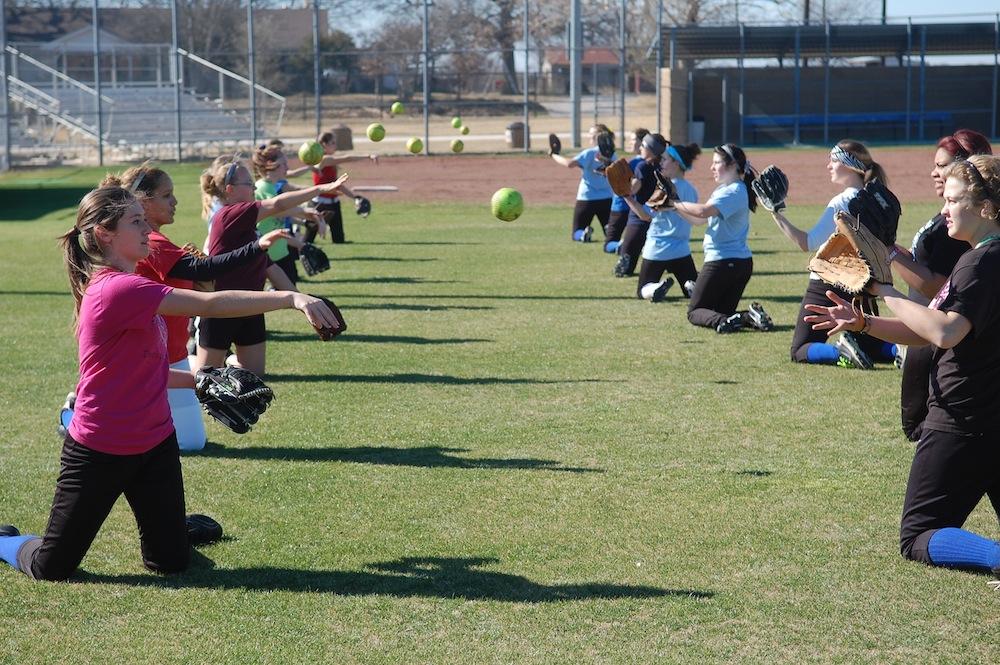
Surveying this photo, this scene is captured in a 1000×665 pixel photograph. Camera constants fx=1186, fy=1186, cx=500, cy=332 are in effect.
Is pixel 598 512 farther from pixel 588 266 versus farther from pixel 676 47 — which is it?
pixel 676 47

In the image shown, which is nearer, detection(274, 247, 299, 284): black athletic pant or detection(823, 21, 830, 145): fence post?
detection(274, 247, 299, 284): black athletic pant

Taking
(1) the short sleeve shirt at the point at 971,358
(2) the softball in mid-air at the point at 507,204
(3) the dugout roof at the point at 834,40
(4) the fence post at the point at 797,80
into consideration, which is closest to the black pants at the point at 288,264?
(2) the softball in mid-air at the point at 507,204

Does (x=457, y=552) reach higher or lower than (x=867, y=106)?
lower

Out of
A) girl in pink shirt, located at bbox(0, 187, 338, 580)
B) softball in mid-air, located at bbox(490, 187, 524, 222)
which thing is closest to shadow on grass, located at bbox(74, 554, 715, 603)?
girl in pink shirt, located at bbox(0, 187, 338, 580)

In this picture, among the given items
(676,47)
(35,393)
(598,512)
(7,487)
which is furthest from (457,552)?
(676,47)

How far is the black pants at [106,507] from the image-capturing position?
5188mm

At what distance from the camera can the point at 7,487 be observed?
22.6 ft

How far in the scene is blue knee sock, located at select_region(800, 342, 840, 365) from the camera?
1000cm

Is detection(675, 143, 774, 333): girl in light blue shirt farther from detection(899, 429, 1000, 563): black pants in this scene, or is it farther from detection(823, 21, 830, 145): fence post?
detection(823, 21, 830, 145): fence post

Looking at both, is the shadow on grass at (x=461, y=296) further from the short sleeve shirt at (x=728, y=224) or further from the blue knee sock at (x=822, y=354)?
the blue knee sock at (x=822, y=354)

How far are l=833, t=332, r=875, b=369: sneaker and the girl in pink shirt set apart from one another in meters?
6.03

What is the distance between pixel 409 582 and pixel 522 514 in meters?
1.10

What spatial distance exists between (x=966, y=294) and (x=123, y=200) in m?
3.62

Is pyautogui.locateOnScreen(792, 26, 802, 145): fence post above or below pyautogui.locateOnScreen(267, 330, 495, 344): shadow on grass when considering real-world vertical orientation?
above
